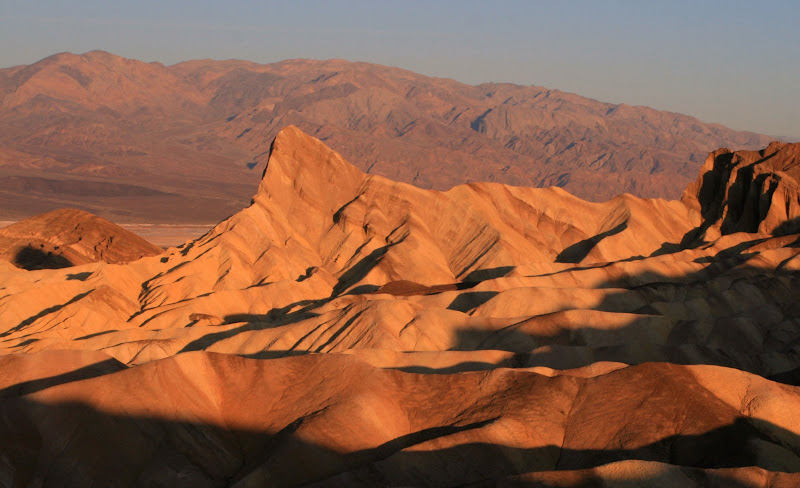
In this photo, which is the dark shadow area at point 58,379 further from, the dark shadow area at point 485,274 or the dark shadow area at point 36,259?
the dark shadow area at point 36,259

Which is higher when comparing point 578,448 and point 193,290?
point 578,448

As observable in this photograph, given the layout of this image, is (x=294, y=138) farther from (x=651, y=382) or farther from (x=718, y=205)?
(x=651, y=382)

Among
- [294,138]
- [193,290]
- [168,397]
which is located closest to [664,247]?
[294,138]

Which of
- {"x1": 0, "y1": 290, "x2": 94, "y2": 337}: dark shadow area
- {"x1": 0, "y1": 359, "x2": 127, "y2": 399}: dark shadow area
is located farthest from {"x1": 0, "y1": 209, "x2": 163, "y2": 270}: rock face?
{"x1": 0, "y1": 359, "x2": 127, "y2": 399}: dark shadow area

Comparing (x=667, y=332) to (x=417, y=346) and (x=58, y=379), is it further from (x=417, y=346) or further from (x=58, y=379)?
(x=58, y=379)

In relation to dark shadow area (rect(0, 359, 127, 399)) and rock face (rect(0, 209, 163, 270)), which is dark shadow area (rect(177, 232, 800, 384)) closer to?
dark shadow area (rect(0, 359, 127, 399))

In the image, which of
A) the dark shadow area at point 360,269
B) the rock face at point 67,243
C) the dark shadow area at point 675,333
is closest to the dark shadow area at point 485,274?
the dark shadow area at point 360,269
